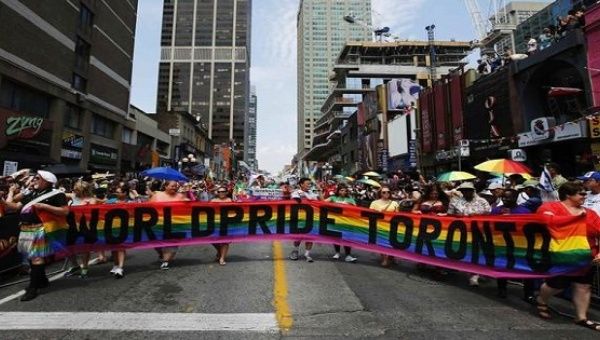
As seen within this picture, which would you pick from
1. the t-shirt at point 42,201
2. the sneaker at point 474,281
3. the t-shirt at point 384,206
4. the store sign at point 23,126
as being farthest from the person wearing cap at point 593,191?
the store sign at point 23,126

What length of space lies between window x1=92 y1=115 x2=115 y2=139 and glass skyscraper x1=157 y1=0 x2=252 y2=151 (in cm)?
12310

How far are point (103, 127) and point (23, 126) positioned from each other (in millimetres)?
13650

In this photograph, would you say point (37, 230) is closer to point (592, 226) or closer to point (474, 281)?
point (474, 281)

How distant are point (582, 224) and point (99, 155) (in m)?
38.5

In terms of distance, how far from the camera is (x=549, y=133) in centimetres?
1781

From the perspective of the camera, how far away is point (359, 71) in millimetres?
90375

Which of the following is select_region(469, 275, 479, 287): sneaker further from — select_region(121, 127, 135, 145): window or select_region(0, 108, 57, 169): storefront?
select_region(121, 127, 135, 145): window

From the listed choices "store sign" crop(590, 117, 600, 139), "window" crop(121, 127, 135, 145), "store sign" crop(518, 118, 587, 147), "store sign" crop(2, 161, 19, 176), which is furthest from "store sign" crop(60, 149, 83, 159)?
"store sign" crop(590, 117, 600, 139)

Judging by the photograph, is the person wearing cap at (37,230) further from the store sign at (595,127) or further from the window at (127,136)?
the window at (127,136)

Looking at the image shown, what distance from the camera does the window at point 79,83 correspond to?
105ft

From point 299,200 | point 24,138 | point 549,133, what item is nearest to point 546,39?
point 549,133

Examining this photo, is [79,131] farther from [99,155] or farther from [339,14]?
[339,14]

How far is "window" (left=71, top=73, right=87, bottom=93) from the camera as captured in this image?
105 ft

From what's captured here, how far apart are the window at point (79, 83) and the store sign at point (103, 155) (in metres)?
5.14
